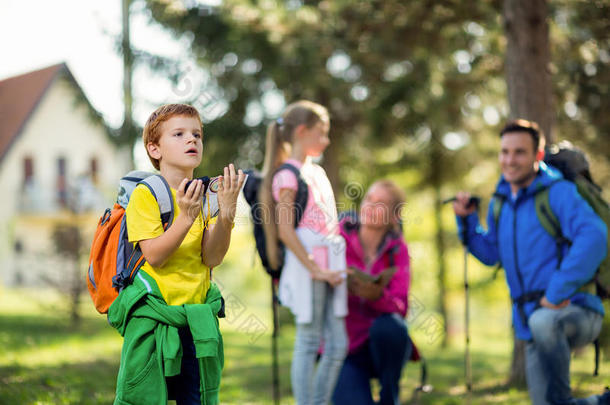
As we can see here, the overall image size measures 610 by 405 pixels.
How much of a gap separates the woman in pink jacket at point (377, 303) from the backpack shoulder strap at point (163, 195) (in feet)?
6.88

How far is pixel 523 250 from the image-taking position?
416cm

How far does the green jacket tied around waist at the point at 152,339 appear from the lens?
2678 millimetres

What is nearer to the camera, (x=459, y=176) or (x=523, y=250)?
(x=523, y=250)

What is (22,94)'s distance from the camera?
840 cm

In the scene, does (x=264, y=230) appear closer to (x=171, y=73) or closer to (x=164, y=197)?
(x=164, y=197)

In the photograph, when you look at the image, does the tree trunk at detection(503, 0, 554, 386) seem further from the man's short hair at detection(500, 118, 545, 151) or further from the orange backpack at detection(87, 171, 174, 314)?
the orange backpack at detection(87, 171, 174, 314)

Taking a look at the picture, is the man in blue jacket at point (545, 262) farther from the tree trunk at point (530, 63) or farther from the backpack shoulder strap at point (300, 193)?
the tree trunk at point (530, 63)

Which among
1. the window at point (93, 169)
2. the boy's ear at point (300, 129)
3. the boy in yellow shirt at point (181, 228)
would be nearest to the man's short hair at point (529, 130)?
the boy's ear at point (300, 129)

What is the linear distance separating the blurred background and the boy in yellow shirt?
9.75 feet

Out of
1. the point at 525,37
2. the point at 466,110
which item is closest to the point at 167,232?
the point at 525,37

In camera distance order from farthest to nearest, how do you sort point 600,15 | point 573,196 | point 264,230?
point 600,15, point 264,230, point 573,196

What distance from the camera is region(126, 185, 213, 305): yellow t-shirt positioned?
8.85ft

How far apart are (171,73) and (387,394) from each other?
6191 millimetres

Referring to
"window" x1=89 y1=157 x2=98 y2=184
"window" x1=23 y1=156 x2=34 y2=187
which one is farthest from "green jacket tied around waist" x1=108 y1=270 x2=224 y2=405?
"window" x1=23 y1=156 x2=34 y2=187
